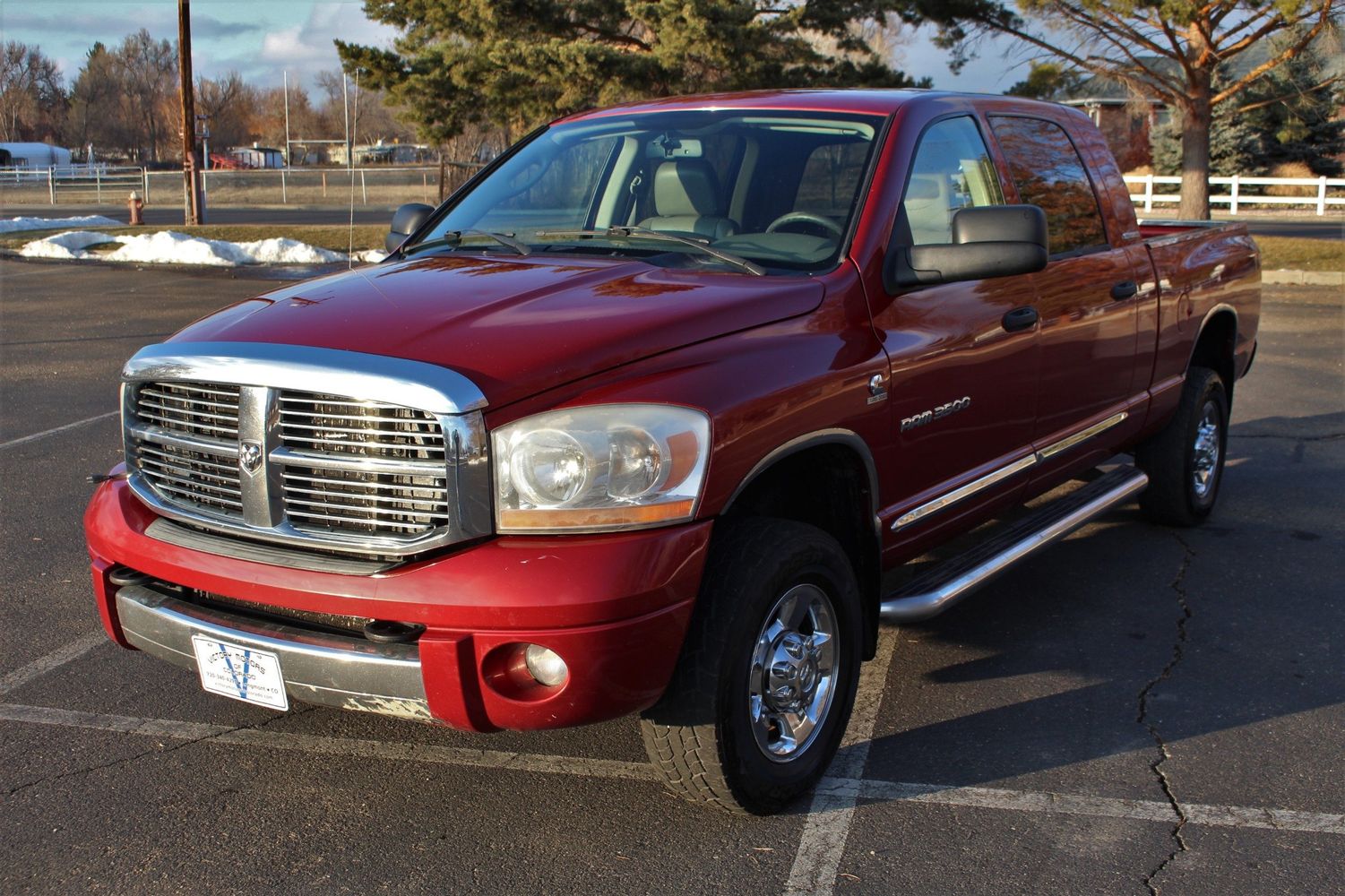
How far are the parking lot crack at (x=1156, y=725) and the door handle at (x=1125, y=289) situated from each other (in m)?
1.27

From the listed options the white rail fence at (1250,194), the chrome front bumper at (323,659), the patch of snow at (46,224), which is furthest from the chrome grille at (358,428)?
the white rail fence at (1250,194)

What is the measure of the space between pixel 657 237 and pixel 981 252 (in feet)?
3.35

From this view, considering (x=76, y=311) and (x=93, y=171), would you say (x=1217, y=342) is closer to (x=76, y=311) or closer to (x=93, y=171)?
(x=76, y=311)

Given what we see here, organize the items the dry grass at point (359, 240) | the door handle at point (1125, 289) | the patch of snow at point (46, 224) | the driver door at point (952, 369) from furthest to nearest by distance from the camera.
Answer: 1. the patch of snow at point (46, 224)
2. the dry grass at point (359, 240)
3. the door handle at point (1125, 289)
4. the driver door at point (952, 369)

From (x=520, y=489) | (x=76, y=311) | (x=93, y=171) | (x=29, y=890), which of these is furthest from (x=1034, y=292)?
(x=93, y=171)

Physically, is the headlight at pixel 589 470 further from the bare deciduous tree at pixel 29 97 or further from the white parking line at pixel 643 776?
the bare deciduous tree at pixel 29 97

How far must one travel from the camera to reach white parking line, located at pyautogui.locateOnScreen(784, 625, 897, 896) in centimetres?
328

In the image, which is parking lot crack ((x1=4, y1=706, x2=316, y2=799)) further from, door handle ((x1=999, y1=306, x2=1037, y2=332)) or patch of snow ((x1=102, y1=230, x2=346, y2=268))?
patch of snow ((x1=102, y1=230, x2=346, y2=268))

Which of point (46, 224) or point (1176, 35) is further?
point (46, 224)

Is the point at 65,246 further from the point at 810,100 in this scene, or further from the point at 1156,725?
the point at 1156,725

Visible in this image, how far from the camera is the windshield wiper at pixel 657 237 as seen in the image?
3949 millimetres

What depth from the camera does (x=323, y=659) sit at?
312 centimetres

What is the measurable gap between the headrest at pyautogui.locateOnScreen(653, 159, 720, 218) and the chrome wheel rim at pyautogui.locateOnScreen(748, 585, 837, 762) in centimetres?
143

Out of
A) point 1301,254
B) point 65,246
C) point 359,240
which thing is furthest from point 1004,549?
point 65,246
